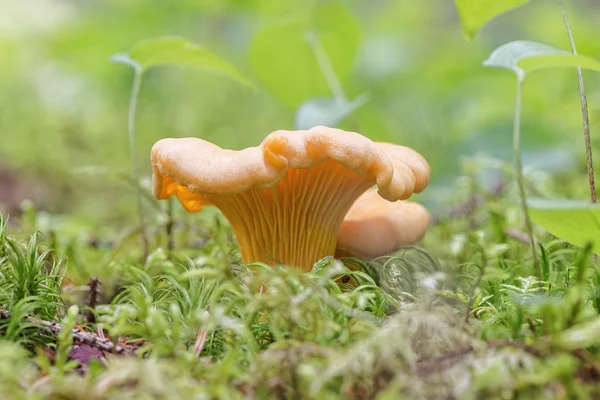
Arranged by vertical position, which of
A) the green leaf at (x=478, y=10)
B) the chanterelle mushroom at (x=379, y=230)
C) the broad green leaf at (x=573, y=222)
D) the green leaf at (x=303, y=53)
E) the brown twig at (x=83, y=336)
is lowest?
the brown twig at (x=83, y=336)

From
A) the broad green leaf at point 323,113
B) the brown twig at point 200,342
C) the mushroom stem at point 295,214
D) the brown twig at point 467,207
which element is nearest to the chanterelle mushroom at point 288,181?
the mushroom stem at point 295,214

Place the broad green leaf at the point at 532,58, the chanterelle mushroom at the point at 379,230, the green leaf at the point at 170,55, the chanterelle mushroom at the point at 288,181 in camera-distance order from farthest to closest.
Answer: the green leaf at the point at 170,55 < the chanterelle mushroom at the point at 379,230 < the chanterelle mushroom at the point at 288,181 < the broad green leaf at the point at 532,58

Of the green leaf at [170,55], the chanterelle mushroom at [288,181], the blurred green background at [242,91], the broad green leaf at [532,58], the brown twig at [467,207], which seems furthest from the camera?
the blurred green background at [242,91]

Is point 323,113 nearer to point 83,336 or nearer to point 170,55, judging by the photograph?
point 170,55

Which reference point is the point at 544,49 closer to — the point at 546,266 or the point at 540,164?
the point at 546,266

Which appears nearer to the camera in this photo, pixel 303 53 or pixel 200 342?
pixel 200 342

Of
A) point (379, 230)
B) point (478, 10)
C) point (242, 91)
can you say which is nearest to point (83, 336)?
point (379, 230)

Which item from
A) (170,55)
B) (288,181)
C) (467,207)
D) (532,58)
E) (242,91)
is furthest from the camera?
(242,91)

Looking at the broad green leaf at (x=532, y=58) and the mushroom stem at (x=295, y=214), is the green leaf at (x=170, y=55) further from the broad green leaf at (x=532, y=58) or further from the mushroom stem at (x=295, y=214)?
the broad green leaf at (x=532, y=58)
